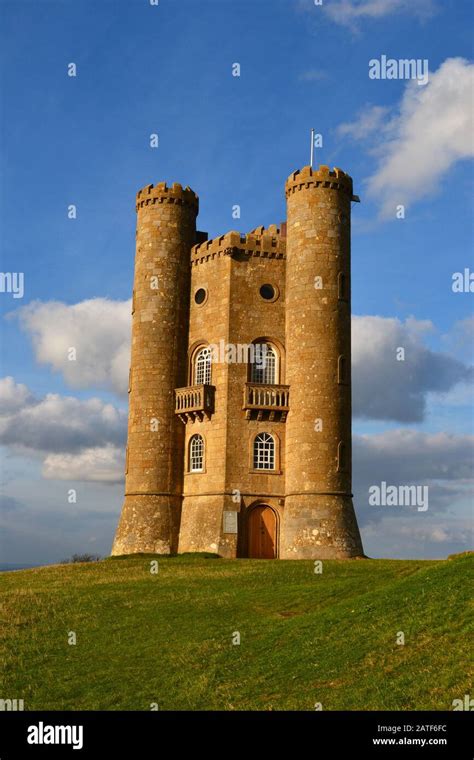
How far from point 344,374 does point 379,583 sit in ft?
63.6

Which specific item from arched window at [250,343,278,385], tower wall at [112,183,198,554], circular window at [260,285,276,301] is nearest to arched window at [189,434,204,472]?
tower wall at [112,183,198,554]

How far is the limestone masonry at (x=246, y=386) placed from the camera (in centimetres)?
4481

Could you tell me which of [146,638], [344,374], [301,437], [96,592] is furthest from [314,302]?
[146,638]

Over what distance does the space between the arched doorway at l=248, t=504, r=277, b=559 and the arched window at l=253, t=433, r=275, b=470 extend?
6.75 feet

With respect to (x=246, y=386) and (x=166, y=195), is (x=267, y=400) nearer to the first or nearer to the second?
Answer: (x=246, y=386)

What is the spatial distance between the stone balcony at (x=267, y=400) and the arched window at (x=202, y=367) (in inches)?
127

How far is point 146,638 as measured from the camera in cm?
2439

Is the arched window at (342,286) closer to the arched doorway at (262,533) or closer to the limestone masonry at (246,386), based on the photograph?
the limestone masonry at (246,386)

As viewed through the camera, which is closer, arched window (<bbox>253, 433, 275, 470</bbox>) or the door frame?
the door frame

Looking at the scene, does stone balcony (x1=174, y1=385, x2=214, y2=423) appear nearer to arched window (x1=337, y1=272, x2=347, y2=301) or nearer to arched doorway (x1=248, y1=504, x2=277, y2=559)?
arched doorway (x1=248, y1=504, x2=277, y2=559)

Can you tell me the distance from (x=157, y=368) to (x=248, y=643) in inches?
1113

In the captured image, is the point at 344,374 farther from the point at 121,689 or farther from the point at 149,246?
the point at 121,689

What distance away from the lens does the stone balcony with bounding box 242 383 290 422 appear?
46.0m

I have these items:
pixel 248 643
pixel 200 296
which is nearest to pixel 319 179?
pixel 200 296
